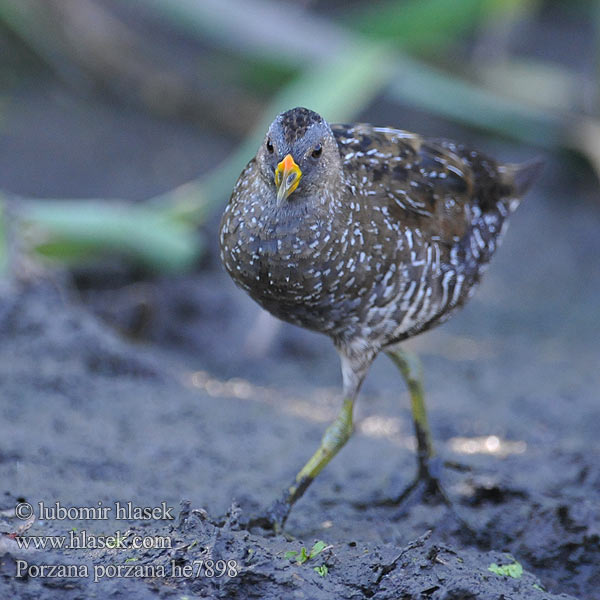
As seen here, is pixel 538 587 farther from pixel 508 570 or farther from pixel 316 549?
pixel 316 549

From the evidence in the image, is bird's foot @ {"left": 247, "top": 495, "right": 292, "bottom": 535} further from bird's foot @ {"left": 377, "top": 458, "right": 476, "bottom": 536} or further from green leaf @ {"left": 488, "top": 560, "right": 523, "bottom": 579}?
green leaf @ {"left": 488, "top": 560, "right": 523, "bottom": 579}

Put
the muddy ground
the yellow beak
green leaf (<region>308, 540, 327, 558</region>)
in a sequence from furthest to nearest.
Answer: the yellow beak < green leaf (<region>308, 540, 327, 558</region>) < the muddy ground

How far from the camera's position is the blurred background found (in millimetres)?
6223

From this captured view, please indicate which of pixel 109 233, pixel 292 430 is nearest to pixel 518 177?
pixel 292 430

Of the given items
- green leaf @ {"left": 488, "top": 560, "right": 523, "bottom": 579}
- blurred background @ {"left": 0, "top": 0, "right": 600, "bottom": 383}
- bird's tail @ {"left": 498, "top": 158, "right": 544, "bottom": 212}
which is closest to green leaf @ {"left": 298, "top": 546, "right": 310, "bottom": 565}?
green leaf @ {"left": 488, "top": 560, "right": 523, "bottom": 579}

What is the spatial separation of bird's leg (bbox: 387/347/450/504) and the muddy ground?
8 cm

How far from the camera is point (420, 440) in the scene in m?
4.30

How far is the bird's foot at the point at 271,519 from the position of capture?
372 cm

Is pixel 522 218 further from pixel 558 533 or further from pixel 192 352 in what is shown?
pixel 558 533

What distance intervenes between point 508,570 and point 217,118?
6.78 metres

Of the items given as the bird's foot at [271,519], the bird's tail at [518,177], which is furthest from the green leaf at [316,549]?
the bird's tail at [518,177]

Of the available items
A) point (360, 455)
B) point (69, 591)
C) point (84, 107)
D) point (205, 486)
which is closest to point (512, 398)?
point (360, 455)

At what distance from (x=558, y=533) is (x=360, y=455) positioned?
1206 millimetres

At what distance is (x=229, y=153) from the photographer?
8.92 m
